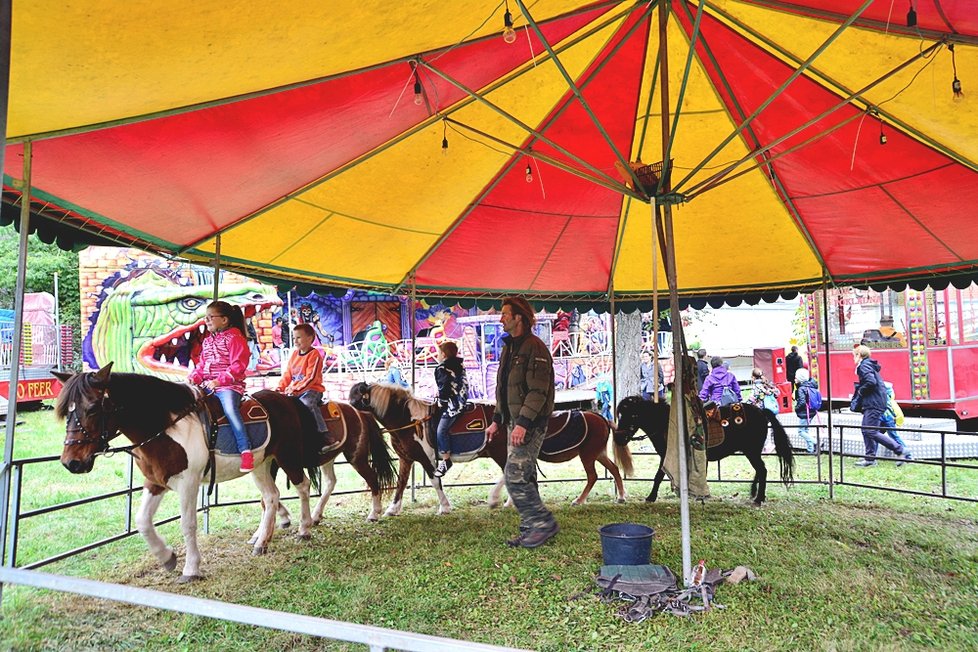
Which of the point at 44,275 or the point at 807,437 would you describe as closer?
the point at 807,437

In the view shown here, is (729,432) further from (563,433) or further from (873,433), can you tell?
(873,433)

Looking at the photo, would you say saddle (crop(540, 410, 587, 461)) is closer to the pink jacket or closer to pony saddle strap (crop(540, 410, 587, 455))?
pony saddle strap (crop(540, 410, 587, 455))

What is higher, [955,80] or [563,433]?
[955,80]

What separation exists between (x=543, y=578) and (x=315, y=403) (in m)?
2.83

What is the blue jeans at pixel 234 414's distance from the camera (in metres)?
5.08

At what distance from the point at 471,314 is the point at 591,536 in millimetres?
14306

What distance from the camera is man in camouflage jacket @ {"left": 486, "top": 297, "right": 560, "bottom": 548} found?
5.27m

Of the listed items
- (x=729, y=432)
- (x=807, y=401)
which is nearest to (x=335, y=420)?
(x=729, y=432)

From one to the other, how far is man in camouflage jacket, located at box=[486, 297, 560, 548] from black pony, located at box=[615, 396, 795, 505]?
226 centimetres

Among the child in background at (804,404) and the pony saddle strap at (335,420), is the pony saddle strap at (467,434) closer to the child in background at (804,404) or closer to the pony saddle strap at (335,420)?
the pony saddle strap at (335,420)

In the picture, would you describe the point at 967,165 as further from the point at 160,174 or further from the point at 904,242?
the point at 160,174

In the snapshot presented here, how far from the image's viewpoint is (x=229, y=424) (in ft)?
16.7

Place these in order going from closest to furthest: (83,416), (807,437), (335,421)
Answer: (83,416)
(335,421)
(807,437)

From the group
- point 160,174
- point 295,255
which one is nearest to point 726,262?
point 295,255
